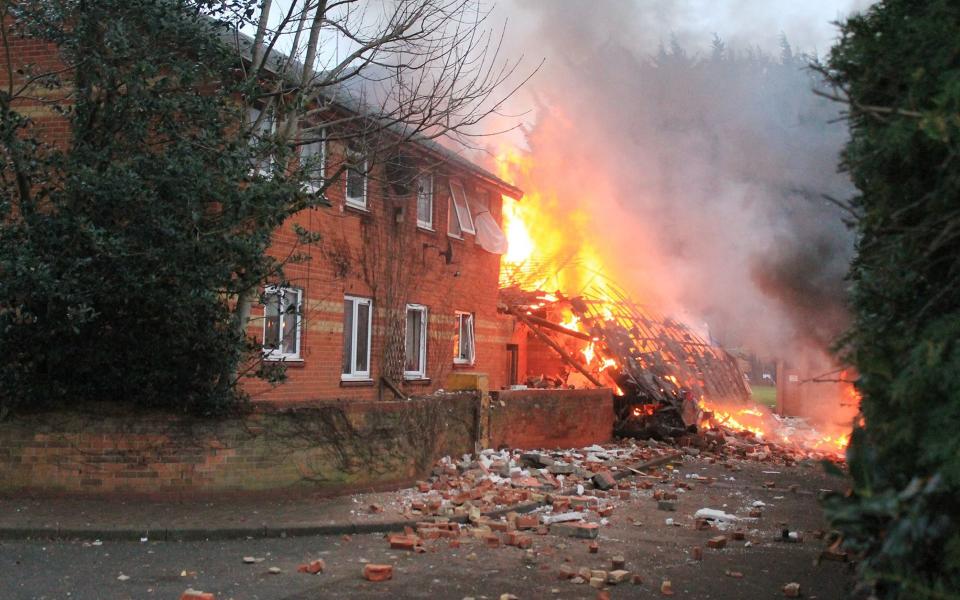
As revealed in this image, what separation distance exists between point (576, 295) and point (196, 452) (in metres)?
12.6

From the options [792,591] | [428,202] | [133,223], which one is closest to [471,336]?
[428,202]

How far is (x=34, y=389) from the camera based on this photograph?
9352 mm

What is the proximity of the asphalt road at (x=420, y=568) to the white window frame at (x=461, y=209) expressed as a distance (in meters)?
10.1

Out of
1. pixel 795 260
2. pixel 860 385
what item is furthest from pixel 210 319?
pixel 795 260

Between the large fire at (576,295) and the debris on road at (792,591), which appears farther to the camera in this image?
the large fire at (576,295)

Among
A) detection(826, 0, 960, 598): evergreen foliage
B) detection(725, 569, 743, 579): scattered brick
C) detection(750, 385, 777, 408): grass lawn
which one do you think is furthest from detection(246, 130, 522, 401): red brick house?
detection(750, 385, 777, 408): grass lawn

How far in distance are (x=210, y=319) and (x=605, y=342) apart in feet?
37.7

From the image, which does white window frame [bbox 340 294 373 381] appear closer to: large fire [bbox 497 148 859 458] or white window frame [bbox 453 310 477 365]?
white window frame [bbox 453 310 477 365]

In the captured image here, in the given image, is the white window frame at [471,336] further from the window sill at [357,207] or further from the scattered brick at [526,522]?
the scattered brick at [526,522]

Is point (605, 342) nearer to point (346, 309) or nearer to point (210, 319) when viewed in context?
point (346, 309)

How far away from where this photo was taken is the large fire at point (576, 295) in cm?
1978

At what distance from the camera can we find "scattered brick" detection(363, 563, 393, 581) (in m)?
6.77

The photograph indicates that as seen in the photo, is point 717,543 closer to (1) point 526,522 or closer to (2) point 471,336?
(1) point 526,522

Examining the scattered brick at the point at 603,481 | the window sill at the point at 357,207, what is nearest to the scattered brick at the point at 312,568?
the scattered brick at the point at 603,481
